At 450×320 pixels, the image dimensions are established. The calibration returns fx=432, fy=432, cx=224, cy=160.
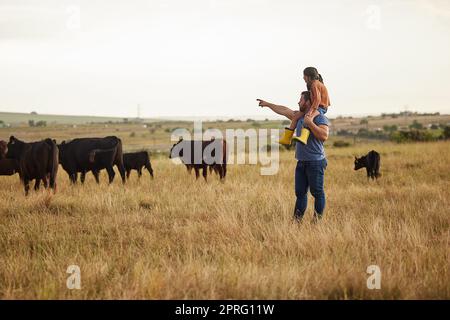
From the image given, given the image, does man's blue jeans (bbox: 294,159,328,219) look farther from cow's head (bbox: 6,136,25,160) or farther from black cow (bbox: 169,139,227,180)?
black cow (bbox: 169,139,227,180)

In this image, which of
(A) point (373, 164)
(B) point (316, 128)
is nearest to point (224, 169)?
(A) point (373, 164)

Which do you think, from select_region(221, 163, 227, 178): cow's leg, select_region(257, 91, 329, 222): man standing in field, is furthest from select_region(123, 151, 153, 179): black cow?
select_region(257, 91, 329, 222): man standing in field

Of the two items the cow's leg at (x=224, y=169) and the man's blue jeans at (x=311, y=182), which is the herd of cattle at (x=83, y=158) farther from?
the man's blue jeans at (x=311, y=182)

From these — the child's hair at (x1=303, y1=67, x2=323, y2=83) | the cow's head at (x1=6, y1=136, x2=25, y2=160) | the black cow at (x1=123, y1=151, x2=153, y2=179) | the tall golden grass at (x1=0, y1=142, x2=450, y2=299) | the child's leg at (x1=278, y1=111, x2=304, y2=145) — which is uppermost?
the child's hair at (x1=303, y1=67, x2=323, y2=83)

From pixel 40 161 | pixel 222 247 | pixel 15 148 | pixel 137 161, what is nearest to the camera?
pixel 222 247

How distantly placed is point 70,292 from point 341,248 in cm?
313

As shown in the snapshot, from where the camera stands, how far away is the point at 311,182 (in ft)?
20.7

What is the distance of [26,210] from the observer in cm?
802

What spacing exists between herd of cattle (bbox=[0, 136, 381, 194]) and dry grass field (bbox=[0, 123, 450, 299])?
3.49ft

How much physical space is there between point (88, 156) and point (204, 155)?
400 cm

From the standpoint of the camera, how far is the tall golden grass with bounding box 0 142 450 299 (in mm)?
3996

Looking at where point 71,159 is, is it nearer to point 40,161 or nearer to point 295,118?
point 40,161

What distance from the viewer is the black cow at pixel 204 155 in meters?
15.0
